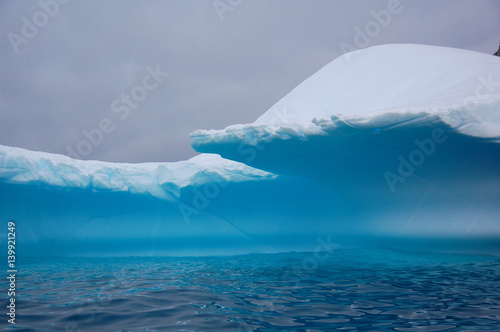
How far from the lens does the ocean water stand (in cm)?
305

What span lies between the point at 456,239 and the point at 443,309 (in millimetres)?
5333

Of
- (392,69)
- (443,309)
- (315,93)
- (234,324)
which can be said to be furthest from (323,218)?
(234,324)

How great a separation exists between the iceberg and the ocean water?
80.8 inches

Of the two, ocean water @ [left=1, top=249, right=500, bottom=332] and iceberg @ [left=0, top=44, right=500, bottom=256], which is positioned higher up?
iceberg @ [left=0, top=44, right=500, bottom=256]

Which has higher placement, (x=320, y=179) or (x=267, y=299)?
(x=320, y=179)

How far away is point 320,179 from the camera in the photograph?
917 cm

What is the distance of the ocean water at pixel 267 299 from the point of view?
3051 millimetres

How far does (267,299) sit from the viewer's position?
393cm

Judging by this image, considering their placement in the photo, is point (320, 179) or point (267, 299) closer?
point (267, 299)

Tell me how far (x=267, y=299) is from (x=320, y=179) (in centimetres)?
558

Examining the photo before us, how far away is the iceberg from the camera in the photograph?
664 centimetres

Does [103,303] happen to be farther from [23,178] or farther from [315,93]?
[315,93]

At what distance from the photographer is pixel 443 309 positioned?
3.41m

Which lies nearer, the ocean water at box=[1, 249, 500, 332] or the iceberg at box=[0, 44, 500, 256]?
the ocean water at box=[1, 249, 500, 332]
